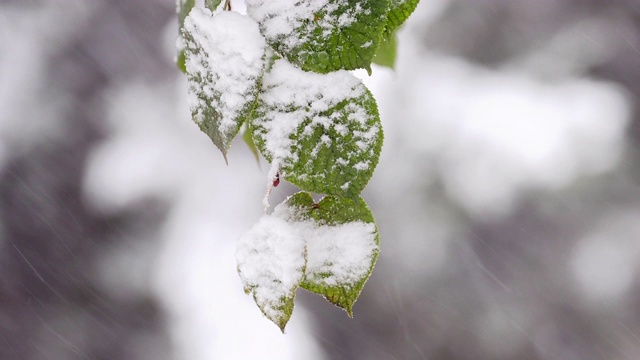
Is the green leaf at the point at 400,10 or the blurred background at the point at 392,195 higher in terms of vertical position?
the green leaf at the point at 400,10

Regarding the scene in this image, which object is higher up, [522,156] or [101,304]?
[522,156]

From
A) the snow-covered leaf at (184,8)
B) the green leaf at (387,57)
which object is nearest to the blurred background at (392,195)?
the green leaf at (387,57)

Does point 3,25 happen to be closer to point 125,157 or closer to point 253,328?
point 125,157

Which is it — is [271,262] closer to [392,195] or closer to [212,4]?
[212,4]

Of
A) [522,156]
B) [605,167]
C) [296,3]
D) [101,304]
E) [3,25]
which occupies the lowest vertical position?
[101,304]

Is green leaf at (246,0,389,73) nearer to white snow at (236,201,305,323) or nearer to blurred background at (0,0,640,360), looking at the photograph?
white snow at (236,201,305,323)

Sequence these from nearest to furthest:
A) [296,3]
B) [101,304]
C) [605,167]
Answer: [296,3] < [605,167] < [101,304]

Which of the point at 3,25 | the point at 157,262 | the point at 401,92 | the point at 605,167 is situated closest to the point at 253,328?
the point at 157,262

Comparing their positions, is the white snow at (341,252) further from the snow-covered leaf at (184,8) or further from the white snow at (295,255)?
the snow-covered leaf at (184,8)
